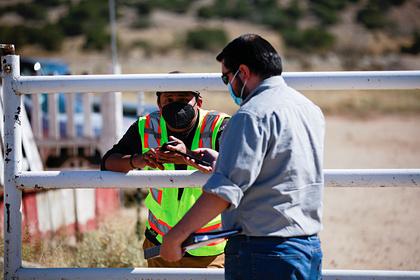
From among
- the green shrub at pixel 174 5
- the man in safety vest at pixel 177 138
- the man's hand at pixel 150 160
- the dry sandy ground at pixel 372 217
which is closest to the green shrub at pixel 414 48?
the dry sandy ground at pixel 372 217

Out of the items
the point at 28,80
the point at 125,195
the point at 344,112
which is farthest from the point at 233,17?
the point at 28,80

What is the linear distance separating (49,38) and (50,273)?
59.1 m

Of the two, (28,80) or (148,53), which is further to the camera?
(148,53)

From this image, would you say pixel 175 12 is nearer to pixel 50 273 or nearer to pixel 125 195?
pixel 125 195

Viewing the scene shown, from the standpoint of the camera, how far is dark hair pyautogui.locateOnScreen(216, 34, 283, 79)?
9.63ft

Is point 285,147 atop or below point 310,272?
atop

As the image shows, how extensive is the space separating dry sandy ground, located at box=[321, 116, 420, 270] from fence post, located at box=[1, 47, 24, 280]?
2.72 m

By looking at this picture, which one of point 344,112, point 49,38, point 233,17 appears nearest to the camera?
point 344,112

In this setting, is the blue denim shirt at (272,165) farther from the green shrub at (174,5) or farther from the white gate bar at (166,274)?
the green shrub at (174,5)

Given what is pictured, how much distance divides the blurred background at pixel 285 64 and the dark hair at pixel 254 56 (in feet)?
8.71

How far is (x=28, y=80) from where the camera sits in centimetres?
377

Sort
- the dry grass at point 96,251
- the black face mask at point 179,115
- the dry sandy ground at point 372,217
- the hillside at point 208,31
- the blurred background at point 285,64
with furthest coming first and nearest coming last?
the hillside at point 208,31, the blurred background at point 285,64, the dry sandy ground at point 372,217, the dry grass at point 96,251, the black face mask at point 179,115

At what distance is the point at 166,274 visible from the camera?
12.1 feet

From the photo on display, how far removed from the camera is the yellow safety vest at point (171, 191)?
4027 millimetres
